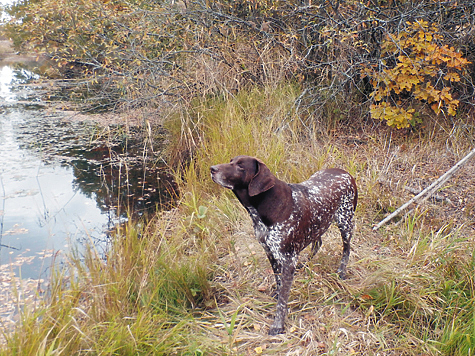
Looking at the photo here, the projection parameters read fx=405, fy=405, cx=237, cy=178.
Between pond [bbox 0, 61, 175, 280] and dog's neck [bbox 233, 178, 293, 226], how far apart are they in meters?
1.25

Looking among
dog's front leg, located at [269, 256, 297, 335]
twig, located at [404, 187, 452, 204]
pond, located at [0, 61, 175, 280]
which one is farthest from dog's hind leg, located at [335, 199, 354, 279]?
pond, located at [0, 61, 175, 280]

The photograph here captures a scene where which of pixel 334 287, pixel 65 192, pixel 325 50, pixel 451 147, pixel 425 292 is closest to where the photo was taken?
pixel 425 292

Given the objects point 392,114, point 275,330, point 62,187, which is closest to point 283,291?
point 275,330

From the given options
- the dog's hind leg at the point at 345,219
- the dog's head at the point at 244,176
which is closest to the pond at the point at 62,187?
the dog's head at the point at 244,176

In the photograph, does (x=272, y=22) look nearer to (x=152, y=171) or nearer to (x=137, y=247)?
(x=152, y=171)

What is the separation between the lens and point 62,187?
6.56m

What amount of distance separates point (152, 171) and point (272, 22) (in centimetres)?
340

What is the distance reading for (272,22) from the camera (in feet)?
23.3

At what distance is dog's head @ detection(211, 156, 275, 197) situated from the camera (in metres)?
2.66

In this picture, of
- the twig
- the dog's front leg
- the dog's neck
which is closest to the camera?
the dog's neck

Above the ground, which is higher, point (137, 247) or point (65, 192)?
point (137, 247)

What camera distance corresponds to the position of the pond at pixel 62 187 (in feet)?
15.9

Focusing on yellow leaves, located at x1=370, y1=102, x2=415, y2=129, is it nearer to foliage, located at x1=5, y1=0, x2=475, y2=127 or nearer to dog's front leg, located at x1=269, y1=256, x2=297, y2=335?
foliage, located at x1=5, y1=0, x2=475, y2=127

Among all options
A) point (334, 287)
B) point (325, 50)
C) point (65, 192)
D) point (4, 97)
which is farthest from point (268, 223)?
point (4, 97)
